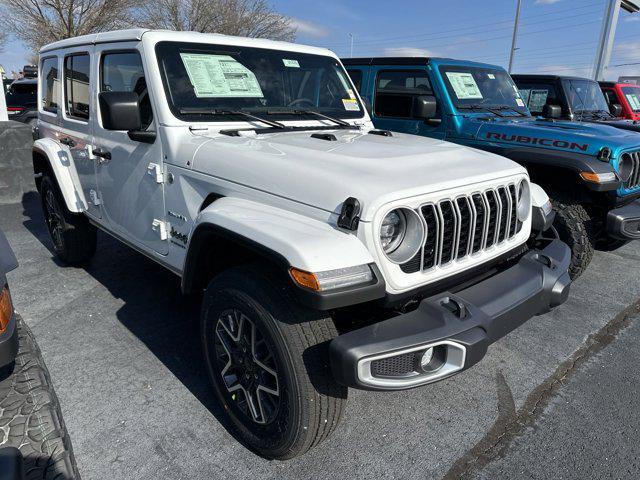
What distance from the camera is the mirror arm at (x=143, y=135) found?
2.85 meters

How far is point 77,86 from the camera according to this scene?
3822 millimetres

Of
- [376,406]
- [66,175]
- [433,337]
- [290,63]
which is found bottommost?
[376,406]

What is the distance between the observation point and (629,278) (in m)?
4.68

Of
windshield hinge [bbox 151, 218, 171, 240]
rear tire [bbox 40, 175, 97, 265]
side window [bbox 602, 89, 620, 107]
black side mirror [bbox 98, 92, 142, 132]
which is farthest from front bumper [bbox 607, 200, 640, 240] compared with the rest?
side window [bbox 602, 89, 620, 107]

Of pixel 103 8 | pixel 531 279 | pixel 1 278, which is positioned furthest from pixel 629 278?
pixel 103 8

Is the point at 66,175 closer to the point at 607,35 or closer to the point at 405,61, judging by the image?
the point at 405,61

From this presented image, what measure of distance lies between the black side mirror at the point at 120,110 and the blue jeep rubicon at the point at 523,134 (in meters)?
2.91

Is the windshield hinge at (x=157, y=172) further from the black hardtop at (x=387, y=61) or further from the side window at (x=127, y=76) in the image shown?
the black hardtop at (x=387, y=61)

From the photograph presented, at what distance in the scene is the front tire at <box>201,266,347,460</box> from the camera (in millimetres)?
1949

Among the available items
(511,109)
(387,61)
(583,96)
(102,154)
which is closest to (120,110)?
(102,154)

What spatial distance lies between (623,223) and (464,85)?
222cm

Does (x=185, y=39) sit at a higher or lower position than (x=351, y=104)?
higher

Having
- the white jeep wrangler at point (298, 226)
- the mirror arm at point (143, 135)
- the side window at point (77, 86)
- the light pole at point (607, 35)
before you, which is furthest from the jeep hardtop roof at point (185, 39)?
the light pole at point (607, 35)

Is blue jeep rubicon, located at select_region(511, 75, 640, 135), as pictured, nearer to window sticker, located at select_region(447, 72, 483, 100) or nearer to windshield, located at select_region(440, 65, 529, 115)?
windshield, located at select_region(440, 65, 529, 115)
